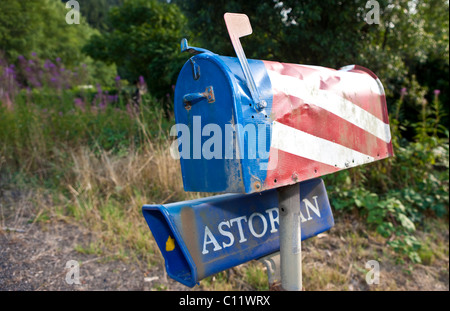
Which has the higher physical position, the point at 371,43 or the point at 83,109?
the point at 371,43

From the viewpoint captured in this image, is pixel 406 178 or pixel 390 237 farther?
pixel 406 178

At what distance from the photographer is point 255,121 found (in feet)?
3.31

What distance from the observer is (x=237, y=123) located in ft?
3.20

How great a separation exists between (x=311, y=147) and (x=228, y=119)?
318 mm

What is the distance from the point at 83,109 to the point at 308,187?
11.1 ft

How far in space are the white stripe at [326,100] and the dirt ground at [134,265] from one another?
1395 mm

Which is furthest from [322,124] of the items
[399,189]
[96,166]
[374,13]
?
[399,189]

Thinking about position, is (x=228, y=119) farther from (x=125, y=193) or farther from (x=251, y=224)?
(x=125, y=193)

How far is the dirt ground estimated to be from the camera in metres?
2.13

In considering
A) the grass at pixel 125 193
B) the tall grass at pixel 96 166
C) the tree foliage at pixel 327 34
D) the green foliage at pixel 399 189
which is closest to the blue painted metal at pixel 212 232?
the grass at pixel 125 193

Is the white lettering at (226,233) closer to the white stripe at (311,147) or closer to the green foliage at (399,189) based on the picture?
the white stripe at (311,147)

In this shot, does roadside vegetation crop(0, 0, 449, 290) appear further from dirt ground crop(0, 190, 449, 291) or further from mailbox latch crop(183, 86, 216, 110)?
mailbox latch crop(183, 86, 216, 110)
